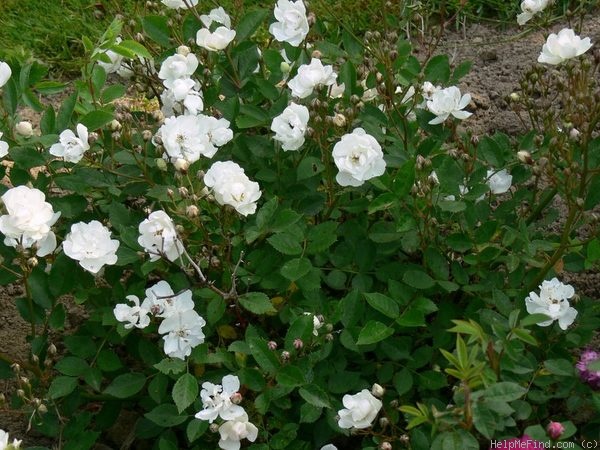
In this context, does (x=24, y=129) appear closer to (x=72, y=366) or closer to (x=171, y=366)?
(x=72, y=366)

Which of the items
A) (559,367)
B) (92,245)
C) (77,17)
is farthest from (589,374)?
(77,17)

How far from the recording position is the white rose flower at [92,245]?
194 centimetres

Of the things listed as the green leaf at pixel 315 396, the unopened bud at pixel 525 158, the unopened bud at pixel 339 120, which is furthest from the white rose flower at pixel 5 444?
the unopened bud at pixel 525 158

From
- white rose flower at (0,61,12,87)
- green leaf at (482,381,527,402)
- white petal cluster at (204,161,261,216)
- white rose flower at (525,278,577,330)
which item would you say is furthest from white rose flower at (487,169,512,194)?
white rose flower at (0,61,12,87)

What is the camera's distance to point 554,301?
1.96 m

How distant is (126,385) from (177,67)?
0.72 m

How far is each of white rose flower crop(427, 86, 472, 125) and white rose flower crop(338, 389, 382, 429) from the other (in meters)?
0.68

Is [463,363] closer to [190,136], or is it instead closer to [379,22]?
[190,136]

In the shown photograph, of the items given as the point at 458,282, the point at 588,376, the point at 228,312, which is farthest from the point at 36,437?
the point at 588,376

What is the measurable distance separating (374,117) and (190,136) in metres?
0.48

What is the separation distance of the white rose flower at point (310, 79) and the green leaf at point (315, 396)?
2.14 ft

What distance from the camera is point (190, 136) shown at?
2020 millimetres

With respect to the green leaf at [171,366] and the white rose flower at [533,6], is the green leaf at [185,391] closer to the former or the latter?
the green leaf at [171,366]

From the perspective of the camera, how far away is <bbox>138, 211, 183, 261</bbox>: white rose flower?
1.86 meters
